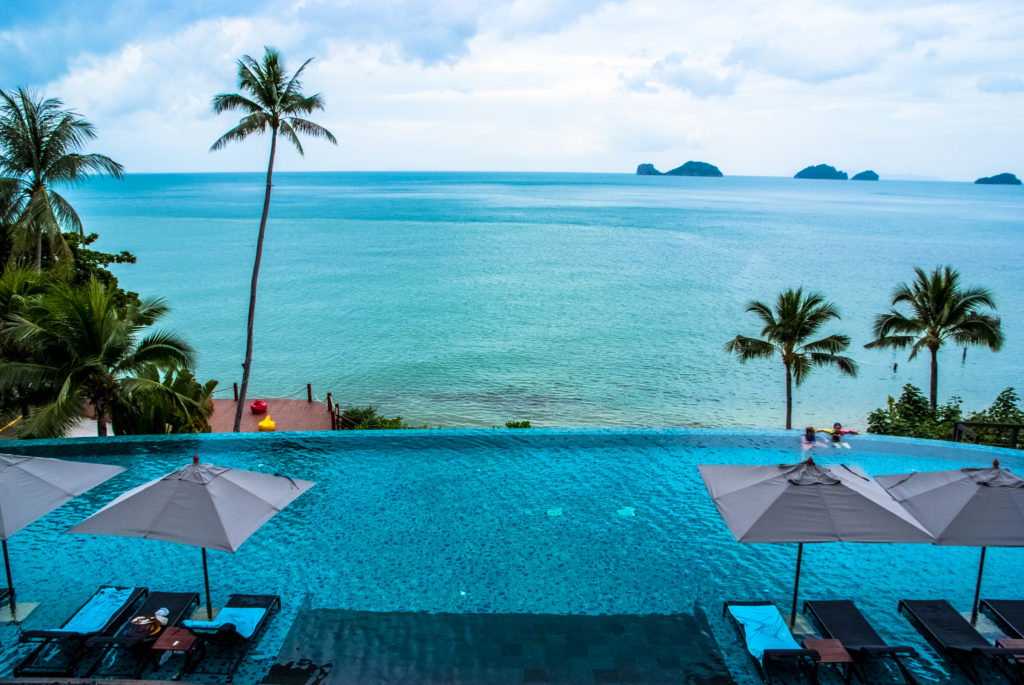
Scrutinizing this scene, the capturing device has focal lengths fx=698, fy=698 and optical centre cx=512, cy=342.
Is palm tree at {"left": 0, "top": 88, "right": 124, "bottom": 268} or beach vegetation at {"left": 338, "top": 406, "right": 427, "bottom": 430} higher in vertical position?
palm tree at {"left": 0, "top": 88, "right": 124, "bottom": 268}

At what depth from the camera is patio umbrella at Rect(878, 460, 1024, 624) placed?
23.0ft

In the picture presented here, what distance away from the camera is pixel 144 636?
23.0ft

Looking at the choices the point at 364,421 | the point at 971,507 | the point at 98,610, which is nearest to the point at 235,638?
the point at 98,610

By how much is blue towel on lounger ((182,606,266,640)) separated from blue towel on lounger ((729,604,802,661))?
17.1ft

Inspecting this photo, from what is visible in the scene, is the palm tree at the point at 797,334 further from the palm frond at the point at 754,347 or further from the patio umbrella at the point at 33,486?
the patio umbrella at the point at 33,486

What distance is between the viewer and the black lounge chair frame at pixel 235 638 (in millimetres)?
7043

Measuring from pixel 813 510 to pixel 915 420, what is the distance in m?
14.9

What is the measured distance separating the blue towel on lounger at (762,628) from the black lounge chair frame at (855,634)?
1.39 ft

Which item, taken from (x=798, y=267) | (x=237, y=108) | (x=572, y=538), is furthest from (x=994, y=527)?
(x=798, y=267)

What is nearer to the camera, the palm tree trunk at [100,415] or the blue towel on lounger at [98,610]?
the blue towel on lounger at [98,610]

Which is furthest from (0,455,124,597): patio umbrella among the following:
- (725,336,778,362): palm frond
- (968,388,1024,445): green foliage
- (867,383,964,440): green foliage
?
(725,336,778,362): palm frond

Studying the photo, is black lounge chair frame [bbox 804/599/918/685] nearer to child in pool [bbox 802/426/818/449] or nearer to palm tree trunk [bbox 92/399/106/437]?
child in pool [bbox 802/426/818/449]

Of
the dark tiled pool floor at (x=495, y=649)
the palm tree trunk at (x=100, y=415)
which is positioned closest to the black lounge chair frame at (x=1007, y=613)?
the dark tiled pool floor at (x=495, y=649)

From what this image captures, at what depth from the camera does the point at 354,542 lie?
32.6ft
